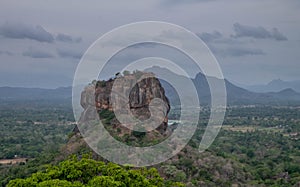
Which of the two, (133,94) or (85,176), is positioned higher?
(133,94)

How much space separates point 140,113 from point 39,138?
102ft

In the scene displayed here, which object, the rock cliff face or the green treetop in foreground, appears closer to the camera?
the green treetop in foreground

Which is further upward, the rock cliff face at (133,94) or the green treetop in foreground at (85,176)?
the rock cliff face at (133,94)

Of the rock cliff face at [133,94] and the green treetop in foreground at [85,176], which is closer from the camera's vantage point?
the green treetop in foreground at [85,176]

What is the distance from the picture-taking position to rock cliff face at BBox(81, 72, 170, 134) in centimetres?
2750

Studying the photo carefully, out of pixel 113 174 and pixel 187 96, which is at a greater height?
pixel 187 96

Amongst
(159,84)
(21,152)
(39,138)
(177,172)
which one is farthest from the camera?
(39,138)

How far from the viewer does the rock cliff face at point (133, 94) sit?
27500mm

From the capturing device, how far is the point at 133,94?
28.1 metres

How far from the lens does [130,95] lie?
91.9ft

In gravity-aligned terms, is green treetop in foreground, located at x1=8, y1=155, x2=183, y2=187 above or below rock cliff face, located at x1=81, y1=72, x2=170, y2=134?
below

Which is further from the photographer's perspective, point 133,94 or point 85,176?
point 133,94

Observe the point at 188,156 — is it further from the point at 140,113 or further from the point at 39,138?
the point at 39,138

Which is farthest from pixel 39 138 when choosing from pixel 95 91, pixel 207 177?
pixel 207 177
